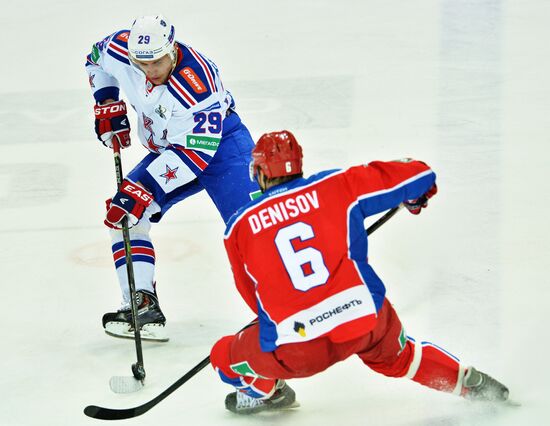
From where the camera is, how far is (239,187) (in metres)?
4.34

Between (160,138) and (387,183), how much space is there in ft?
4.19

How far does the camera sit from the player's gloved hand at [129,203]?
416cm

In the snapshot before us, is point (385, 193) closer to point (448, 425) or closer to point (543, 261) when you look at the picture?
point (448, 425)

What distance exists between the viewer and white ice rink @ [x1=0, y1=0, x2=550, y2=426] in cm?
393

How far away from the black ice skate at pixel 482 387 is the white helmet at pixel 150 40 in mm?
1619

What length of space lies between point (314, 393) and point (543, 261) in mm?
1225

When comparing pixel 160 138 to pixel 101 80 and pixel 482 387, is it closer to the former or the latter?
pixel 101 80

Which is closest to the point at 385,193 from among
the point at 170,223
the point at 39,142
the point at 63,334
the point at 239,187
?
the point at 239,187

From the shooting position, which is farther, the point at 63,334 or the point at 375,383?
the point at 63,334

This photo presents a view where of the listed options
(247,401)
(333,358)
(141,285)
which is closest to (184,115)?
(141,285)

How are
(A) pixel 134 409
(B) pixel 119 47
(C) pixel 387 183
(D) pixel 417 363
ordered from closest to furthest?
(C) pixel 387 183, (D) pixel 417 363, (A) pixel 134 409, (B) pixel 119 47

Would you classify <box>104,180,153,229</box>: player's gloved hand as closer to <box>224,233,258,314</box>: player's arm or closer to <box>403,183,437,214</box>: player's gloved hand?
<box>224,233,258,314</box>: player's arm

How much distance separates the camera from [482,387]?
358 cm

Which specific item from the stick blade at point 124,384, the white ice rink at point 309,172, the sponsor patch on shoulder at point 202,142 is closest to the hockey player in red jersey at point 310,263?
the white ice rink at point 309,172
